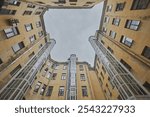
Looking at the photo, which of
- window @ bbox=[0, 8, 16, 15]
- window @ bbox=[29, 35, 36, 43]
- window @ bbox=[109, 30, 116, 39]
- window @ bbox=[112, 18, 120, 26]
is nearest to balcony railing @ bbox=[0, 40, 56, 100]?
window @ bbox=[29, 35, 36, 43]

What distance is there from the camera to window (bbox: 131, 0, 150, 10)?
689 inches

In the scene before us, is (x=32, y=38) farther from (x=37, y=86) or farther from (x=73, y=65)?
(x=73, y=65)

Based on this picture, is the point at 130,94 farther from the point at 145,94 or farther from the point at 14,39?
the point at 14,39

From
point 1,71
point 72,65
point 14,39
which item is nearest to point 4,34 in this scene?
point 14,39

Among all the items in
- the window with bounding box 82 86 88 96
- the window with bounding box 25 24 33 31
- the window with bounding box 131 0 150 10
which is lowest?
the window with bounding box 82 86 88 96

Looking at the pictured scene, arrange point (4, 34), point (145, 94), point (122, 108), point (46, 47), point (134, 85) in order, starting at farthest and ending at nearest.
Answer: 1. point (46, 47)
2. point (4, 34)
3. point (134, 85)
4. point (145, 94)
5. point (122, 108)

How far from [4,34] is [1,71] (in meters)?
4.68

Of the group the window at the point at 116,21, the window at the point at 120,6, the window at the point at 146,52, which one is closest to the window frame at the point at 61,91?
the window at the point at 116,21

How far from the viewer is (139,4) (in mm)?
19031

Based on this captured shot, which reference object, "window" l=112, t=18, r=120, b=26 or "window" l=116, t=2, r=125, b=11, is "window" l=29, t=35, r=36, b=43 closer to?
"window" l=112, t=18, r=120, b=26

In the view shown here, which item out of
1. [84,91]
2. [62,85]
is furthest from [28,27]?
[84,91]

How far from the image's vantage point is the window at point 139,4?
17.5 m

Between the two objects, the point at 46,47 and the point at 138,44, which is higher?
the point at 138,44

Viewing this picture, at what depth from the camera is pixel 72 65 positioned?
3744 cm
